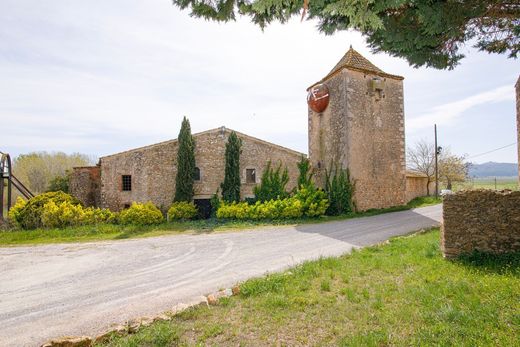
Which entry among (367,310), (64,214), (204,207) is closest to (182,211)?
(204,207)

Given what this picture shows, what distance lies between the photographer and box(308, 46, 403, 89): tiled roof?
17.0 meters

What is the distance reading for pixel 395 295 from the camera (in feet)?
15.8

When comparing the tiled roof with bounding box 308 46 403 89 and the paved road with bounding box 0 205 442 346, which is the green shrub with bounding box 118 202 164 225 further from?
the tiled roof with bounding box 308 46 403 89

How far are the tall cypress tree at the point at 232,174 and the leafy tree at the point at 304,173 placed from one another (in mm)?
4520

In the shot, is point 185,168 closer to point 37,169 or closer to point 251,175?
point 251,175

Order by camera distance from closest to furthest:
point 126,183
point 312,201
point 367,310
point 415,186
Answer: point 367,310 → point 312,201 → point 126,183 → point 415,186

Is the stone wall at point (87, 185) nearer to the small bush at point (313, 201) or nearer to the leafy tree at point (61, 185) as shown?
the leafy tree at point (61, 185)

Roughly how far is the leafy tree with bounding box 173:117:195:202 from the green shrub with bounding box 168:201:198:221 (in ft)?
2.08

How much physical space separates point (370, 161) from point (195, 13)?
15.4m

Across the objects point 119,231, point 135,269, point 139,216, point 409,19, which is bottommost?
point 119,231

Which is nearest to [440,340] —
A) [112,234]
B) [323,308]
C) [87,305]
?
[323,308]

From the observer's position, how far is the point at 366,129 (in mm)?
17094

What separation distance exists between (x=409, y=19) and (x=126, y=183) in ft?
61.7

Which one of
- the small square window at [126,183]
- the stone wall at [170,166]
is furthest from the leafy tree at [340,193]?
the small square window at [126,183]
